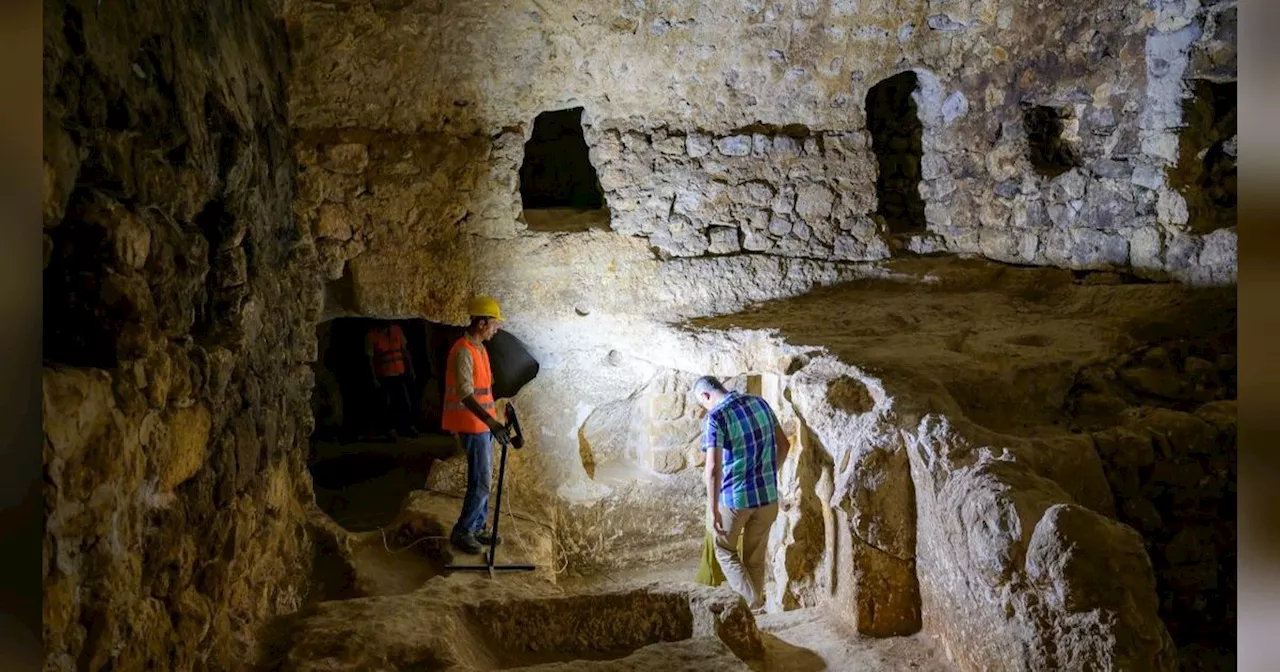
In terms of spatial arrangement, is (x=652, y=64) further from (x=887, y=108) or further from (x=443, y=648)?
(x=443, y=648)

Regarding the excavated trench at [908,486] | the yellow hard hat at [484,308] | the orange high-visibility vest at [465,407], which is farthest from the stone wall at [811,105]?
the orange high-visibility vest at [465,407]

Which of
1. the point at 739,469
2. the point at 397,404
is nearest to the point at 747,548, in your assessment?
the point at 739,469

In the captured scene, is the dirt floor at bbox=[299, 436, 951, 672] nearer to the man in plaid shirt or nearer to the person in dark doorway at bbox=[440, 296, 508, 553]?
the person in dark doorway at bbox=[440, 296, 508, 553]

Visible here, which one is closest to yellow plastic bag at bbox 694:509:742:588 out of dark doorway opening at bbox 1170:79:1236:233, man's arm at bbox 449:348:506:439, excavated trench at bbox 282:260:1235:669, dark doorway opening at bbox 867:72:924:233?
excavated trench at bbox 282:260:1235:669

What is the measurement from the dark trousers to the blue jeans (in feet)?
11.4

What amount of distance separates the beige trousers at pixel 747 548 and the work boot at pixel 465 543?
1.24m

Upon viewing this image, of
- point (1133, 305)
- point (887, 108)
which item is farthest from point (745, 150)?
point (1133, 305)

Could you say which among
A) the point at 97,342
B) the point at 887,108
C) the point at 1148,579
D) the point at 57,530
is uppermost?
the point at 887,108

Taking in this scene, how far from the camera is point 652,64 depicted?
15.6 ft

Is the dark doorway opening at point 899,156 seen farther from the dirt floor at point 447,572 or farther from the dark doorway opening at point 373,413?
the dark doorway opening at point 373,413

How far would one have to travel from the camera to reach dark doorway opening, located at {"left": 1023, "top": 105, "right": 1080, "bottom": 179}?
4.74 metres

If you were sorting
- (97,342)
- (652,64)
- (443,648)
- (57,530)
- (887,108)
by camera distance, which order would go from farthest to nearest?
1. (887,108)
2. (652,64)
3. (443,648)
4. (97,342)
5. (57,530)

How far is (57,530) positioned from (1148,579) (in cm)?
267

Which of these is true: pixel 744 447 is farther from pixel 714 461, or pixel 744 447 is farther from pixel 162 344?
pixel 162 344
